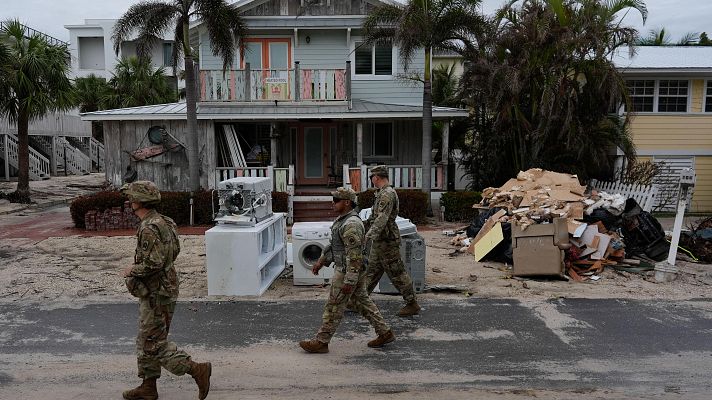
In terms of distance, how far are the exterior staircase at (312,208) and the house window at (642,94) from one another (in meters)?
10.2

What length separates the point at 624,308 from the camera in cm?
723

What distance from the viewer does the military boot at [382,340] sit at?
569 cm

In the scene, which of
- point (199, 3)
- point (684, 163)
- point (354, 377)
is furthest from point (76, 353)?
point (684, 163)

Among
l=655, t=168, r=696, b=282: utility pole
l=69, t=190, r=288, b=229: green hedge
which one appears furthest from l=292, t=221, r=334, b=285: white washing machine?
l=69, t=190, r=288, b=229: green hedge

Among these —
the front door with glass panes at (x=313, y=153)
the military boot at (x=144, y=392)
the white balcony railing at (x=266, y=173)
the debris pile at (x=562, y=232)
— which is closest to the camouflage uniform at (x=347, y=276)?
the military boot at (x=144, y=392)

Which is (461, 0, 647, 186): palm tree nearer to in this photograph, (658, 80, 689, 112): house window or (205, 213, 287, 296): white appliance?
(658, 80, 689, 112): house window

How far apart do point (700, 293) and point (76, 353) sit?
8095 mm

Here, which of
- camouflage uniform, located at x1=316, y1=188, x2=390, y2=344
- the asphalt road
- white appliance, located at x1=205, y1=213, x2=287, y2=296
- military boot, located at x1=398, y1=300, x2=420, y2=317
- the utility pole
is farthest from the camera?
the utility pole

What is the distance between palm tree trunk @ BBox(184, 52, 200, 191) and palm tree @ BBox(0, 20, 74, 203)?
6.34 m

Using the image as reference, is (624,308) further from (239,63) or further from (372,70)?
(239,63)

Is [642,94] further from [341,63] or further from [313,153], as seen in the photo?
[313,153]

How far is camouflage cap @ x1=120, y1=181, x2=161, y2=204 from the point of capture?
4.38 meters

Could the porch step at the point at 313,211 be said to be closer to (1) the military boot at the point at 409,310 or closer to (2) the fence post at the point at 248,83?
(2) the fence post at the point at 248,83

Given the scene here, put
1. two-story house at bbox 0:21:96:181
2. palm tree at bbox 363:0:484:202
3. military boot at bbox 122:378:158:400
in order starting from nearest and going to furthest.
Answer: military boot at bbox 122:378:158:400 < palm tree at bbox 363:0:484:202 < two-story house at bbox 0:21:96:181
